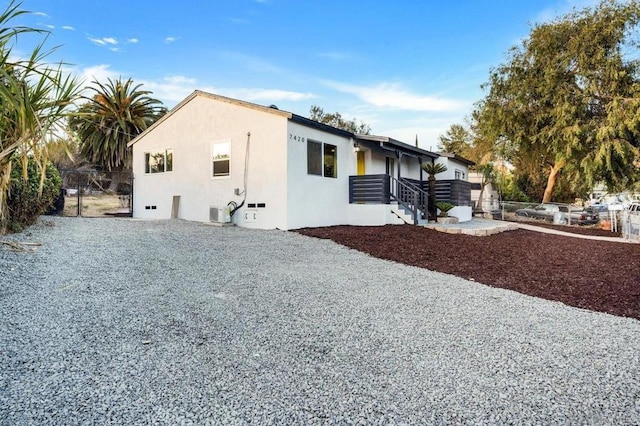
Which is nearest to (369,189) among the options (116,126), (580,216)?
(580,216)

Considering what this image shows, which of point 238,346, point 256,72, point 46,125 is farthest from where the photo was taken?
point 256,72

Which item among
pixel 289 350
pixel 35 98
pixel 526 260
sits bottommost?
pixel 289 350

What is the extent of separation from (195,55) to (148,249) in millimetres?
8729

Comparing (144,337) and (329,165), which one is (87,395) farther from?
(329,165)

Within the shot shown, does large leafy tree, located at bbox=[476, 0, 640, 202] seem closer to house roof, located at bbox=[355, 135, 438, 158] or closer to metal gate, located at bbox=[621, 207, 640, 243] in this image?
metal gate, located at bbox=[621, 207, 640, 243]

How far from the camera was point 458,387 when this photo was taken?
2607 millimetres

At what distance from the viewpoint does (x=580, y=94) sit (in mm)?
18703

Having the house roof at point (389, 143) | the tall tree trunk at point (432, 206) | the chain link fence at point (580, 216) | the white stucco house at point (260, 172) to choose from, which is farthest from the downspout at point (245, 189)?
the chain link fence at point (580, 216)

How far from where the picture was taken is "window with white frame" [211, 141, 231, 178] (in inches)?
479

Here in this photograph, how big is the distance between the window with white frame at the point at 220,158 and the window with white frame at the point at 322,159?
2633 millimetres

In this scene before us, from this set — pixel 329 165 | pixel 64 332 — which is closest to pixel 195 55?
pixel 329 165

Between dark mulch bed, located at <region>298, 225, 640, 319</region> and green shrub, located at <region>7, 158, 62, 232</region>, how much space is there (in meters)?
6.02

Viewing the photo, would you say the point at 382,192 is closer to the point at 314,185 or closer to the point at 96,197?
the point at 314,185

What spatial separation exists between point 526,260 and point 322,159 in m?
6.67
